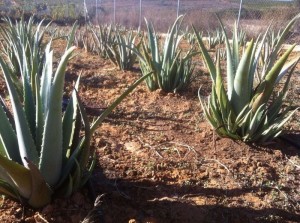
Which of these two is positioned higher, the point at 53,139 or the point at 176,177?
the point at 53,139

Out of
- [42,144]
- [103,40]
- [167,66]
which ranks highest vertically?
[42,144]

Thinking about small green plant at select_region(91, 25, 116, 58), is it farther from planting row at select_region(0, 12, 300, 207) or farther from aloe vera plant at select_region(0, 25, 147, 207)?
aloe vera plant at select_region(0, 25, 147, 207)

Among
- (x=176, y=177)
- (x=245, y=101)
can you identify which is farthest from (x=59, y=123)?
(x=245, y=101)

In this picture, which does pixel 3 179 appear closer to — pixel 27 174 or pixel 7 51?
pixel 27 174

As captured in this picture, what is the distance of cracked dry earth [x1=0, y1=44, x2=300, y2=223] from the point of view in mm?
1615

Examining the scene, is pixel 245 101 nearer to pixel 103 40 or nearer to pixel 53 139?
pixel 53 139

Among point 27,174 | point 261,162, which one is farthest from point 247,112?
point 27,174

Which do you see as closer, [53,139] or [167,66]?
[53,139]

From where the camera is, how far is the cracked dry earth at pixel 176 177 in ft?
5.30

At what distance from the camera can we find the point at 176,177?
197cm

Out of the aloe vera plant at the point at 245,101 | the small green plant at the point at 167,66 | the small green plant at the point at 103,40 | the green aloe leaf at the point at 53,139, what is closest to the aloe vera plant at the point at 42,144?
the green aloe leaf at the point at 53,139

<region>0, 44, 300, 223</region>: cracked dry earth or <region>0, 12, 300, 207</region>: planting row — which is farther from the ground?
<region>0, 12, 300, 207</region>: planting row

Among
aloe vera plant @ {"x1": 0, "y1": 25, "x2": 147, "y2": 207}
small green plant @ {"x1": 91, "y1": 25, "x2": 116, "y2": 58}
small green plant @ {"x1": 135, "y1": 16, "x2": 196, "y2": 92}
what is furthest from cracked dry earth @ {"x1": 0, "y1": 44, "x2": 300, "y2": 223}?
small green plant @ {"x1": 91, "y1": 25, "x2": 116, "y2": 58}

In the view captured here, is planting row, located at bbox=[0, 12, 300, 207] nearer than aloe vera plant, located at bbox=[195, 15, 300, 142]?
Yes
